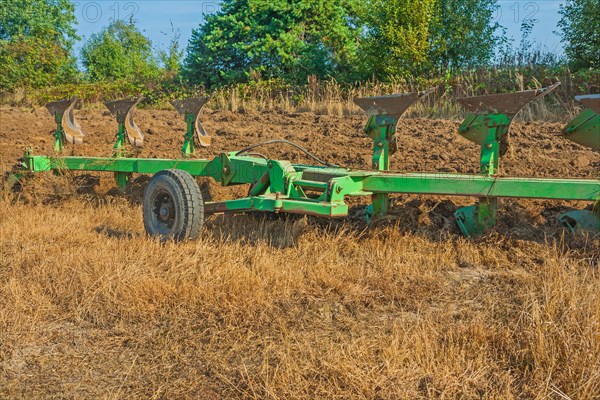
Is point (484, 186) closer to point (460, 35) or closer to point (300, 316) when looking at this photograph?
point (300, 316)

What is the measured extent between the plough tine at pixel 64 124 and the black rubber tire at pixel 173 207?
3.15 meters

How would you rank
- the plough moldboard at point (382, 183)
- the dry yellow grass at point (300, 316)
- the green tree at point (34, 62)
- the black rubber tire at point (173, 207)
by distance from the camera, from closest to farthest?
the dry yellow grass at point (300, 316) → the plough moldboard at point (382, 183) → the black rubber tire at point (173, 207) → the green tree at point (34, 62)

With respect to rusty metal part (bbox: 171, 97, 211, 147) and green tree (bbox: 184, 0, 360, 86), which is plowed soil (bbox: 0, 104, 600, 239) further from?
green tree (bbox: 184, 0, 360, 86)

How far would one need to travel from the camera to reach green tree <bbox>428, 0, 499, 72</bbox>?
57.7ft

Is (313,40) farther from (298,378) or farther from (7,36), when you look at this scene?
(7,36)

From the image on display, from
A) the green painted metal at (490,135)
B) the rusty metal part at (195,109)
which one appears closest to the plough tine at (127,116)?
the rusty metal part at (195,109)

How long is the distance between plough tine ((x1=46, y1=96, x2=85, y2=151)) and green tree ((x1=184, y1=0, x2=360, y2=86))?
1065 cm

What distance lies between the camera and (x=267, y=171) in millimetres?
5090

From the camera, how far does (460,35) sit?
17.7 m

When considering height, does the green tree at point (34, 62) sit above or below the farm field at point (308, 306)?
above

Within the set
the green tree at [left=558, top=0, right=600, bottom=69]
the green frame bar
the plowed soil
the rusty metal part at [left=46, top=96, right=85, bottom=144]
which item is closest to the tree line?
the green tree at [left=558, top=0, right=600, bottom=69]

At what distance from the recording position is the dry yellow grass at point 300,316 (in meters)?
2.77

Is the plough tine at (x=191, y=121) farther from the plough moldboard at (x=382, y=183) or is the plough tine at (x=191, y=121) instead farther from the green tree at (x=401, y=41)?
the green tree at (x=401, y=41)

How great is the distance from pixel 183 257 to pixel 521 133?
4.82 metres
